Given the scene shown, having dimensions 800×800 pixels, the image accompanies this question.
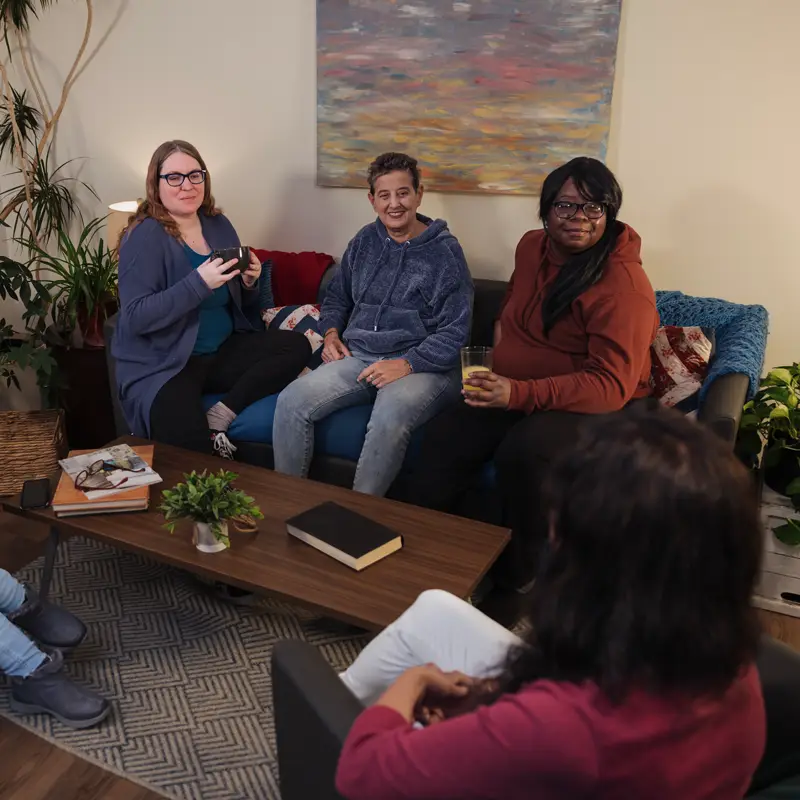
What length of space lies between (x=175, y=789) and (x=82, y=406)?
1.95 m

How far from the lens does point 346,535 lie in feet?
5.86

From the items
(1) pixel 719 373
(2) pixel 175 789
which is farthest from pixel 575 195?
(2) pixel 175 789

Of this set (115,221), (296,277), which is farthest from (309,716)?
(115,221)

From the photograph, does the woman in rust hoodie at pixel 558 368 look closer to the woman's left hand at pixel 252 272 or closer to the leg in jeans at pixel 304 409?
the leg in jeans at pixel 304 409

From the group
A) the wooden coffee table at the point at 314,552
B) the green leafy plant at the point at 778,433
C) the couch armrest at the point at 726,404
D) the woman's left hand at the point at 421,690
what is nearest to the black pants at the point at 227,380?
the wooden coffee table at the point at 314,552

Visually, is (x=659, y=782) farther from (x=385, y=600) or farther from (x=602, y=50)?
(x=602, y=50)

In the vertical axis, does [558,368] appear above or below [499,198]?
below

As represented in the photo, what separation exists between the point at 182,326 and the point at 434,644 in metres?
1.79

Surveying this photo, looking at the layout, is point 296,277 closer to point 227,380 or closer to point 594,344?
point 227,380

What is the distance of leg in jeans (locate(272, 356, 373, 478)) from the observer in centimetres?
252


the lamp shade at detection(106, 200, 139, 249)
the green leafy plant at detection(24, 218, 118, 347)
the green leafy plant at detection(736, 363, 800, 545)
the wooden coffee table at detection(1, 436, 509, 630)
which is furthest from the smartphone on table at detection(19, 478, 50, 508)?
the green leafy plant at detection(736, 363, 800, 545)

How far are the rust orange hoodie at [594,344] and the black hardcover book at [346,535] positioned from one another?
24.9 inches

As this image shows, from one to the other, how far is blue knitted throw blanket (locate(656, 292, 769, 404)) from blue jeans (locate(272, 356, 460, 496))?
0.78m

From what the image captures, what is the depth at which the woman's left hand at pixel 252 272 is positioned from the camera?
2.74m
